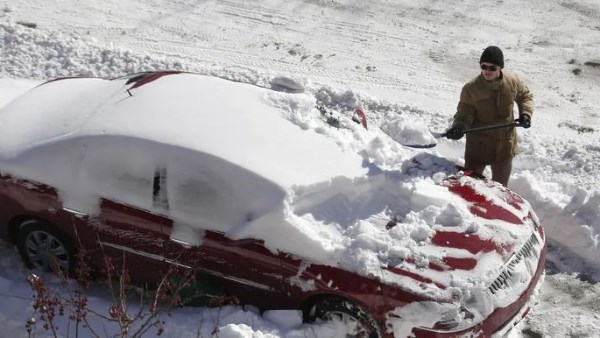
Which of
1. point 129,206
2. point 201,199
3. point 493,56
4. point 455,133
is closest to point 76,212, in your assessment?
point 129,206

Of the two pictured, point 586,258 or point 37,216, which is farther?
point 586,258

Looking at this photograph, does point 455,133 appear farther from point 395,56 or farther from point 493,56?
point 395,56

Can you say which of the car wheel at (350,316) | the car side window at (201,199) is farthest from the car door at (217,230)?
the car wheel at (350,316)

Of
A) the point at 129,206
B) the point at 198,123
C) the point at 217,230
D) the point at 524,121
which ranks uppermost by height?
the point at 198,123

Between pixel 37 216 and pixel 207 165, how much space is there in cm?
136

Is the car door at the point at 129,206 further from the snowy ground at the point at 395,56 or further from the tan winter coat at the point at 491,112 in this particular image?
the tan winter coat at the point at 491,112

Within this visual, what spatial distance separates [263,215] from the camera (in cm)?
488

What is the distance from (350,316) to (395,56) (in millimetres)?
5364

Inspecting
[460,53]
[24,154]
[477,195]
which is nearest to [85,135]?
[24,154]

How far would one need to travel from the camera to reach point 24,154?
5398mm

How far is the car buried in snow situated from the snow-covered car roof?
14 millimetres

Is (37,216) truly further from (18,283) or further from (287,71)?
(287,71)

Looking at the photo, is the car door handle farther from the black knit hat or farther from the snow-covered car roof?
the black knit hat

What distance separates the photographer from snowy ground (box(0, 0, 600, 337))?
22.3 feet
